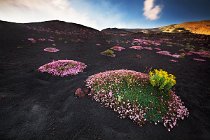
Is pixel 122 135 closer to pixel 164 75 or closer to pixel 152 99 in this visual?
Answer: pixel 152 99

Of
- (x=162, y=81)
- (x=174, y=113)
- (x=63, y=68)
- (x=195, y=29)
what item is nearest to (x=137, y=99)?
(x=162, y=81)

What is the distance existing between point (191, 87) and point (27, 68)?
42.5ft

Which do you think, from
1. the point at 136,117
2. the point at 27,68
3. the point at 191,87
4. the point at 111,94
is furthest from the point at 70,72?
the point at 191,87

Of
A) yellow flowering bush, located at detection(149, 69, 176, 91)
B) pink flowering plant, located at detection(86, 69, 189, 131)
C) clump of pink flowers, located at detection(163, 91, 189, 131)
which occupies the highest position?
yellow flowering bush, located at detection(149, 69, 176, 91)

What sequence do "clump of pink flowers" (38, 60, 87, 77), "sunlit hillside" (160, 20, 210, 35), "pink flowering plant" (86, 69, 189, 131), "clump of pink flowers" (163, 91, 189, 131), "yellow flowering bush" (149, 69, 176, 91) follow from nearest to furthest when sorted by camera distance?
"clump of pink flowers" (163, 91, 189, 131) < "pink flowering plant" (86, 69, 189, 131) < "yellow flowering bush" (149, 69, 176, 91) < "clump of pink flowers" (38, 60, 87, 77) < "sunlit hillside" (160, 20, 210, 35)

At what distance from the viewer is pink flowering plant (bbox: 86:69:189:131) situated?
739 centimetres

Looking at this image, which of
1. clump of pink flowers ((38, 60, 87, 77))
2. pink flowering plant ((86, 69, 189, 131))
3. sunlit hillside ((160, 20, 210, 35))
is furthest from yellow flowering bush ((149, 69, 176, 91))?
sunlit hillside ((160, 20, 210, 35))

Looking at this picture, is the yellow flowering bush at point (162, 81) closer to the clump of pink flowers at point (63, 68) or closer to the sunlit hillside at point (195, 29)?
the clump of pink flowers at point (63, 68)

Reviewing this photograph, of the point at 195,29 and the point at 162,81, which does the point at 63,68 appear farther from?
the point at 195,29

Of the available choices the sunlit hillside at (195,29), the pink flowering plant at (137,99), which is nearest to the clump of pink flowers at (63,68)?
the pink flowering plant at (137,99)

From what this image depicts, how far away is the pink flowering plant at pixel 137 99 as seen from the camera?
7.39 meters

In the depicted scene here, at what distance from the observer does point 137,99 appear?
797cm

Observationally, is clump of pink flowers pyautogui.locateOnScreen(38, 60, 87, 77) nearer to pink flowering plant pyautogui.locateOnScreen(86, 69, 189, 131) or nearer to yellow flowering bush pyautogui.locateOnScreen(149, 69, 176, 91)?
pink flowering plant pyautogui.locateOnScreen(86, 69, 189, 131)

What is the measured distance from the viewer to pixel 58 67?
41.8 feet
